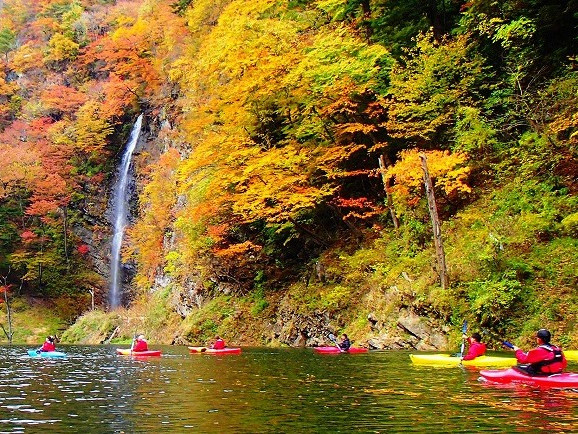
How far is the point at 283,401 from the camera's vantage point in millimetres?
Result: 9672

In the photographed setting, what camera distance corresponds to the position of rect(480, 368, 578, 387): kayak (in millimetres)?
10557

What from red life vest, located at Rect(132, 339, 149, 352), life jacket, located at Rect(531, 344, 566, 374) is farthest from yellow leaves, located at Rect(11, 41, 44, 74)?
life jacket, located at Rect(531, 344, 566, 374)

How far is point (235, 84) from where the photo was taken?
27.3 meters

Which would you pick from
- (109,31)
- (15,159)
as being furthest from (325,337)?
(109,31)

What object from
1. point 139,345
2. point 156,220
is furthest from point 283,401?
point 156,220

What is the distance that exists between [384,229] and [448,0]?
10039 millimetres

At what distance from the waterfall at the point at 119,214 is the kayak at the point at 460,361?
34108 millimetres

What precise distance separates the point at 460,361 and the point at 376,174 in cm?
1089

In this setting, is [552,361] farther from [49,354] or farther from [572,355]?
[49,354]

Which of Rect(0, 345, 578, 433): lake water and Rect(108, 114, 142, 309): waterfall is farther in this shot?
Rect(108, 114, 142, 309): waterfall

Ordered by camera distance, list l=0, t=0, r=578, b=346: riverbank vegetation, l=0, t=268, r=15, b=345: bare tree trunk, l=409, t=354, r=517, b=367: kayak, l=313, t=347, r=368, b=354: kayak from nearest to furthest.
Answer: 1. l=409, t=354, r=517, b=367: kayak
2. l=0, t=0, r=578, b=346: riverbank vegetation
3. l=313, t=347, r=368, b=354: kayak
4. l=0, t=268, r=15, b=345: bare tree trunk

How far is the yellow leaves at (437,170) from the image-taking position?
20.8 meters

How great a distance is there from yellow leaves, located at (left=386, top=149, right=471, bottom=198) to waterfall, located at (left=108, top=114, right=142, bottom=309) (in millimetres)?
29621

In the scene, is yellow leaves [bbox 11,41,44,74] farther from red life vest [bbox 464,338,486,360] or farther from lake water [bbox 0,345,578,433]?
red life vest [bbox 464,338,486,360]
